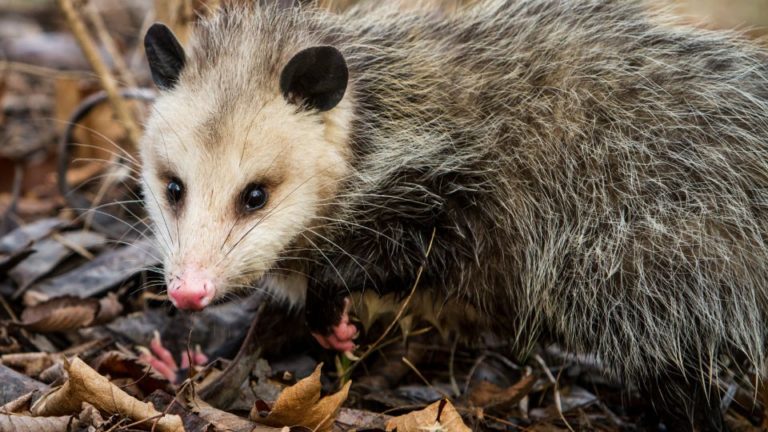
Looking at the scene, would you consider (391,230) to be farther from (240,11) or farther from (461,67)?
(240,11)

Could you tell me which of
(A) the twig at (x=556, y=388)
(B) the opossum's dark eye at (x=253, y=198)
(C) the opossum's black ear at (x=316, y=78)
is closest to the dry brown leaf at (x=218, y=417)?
(B) the opossum's dark eye at (x=253, y=198)

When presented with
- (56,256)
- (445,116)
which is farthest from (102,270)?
(445,116)

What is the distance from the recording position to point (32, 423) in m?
2.13

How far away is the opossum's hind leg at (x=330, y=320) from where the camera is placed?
110 inches

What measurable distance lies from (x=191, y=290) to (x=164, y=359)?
3.02 feet

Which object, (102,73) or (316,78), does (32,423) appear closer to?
(316,78)

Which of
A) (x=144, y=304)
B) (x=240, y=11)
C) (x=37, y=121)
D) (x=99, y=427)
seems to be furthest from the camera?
(x=37, y=121)

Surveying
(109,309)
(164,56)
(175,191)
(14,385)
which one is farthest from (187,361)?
(164,56)

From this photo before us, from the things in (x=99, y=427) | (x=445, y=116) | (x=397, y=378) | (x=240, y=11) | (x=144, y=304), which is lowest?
(x=397, y=378)

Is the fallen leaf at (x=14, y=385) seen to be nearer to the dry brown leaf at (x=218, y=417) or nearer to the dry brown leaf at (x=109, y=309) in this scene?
the dry brown leaf at (x=218, y=417)

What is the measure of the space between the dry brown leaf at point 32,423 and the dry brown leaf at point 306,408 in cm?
48

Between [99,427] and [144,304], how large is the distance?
1.20 metres

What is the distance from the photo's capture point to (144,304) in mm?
3314

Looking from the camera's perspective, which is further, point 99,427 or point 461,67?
point 461,67
